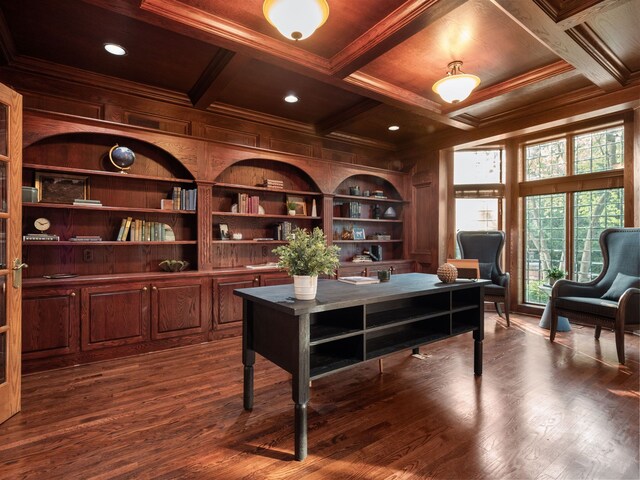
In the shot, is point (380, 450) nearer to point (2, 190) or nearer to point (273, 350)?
point (273, 350)

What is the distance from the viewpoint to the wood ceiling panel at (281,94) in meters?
3.50

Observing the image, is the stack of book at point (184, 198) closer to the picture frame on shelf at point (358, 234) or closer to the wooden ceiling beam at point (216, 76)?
the wooden ceiling beam at point (216, 76)

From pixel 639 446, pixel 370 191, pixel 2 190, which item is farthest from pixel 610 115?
pixel 2 190

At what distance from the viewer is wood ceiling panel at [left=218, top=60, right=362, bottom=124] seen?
11.5 ft

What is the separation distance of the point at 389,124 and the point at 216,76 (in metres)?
2.64

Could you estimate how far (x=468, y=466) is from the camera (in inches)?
68.1

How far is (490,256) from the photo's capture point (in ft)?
15.7

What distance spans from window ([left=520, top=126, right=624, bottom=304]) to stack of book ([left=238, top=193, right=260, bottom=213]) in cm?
398

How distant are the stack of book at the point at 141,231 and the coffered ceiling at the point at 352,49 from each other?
149cm

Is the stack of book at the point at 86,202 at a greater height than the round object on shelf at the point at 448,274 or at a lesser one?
greater

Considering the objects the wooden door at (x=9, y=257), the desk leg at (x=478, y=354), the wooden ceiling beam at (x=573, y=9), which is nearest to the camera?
the wooden door at (x=9, y=257)

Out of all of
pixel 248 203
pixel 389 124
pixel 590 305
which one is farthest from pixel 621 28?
pixel 248 203

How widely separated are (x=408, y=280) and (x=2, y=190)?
297 cm

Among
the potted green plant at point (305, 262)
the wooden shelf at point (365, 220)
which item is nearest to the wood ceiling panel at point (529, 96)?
the wooden shelf at point (365, 220)
